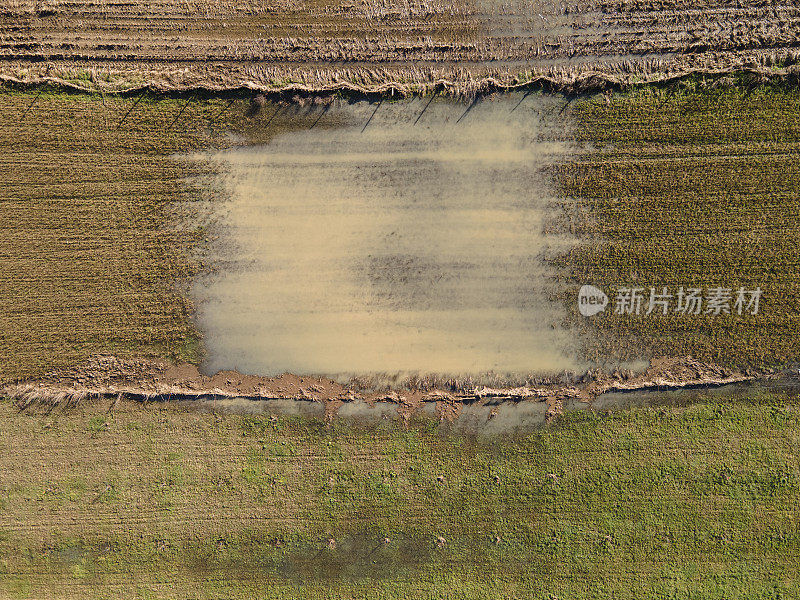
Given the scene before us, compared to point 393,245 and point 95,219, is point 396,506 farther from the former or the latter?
point 95,219

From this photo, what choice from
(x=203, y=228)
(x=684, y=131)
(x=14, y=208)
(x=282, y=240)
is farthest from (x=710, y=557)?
(x=14, y=208)

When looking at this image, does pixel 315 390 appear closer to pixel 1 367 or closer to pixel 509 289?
pixel 509 289

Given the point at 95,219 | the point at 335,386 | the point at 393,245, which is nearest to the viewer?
the point at 95,219

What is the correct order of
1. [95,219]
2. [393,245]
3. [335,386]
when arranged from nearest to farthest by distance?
[95,219], [393,245], [335,386]

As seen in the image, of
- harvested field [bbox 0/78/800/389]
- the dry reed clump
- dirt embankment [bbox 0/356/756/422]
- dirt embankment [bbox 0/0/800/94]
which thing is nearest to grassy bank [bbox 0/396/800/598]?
dirt embankment [bbox 0/356/756/422]

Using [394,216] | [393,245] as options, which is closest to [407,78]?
[394,216]

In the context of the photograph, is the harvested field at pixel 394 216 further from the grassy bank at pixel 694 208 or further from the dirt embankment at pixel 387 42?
the dirt embankment at pixel 387 42
